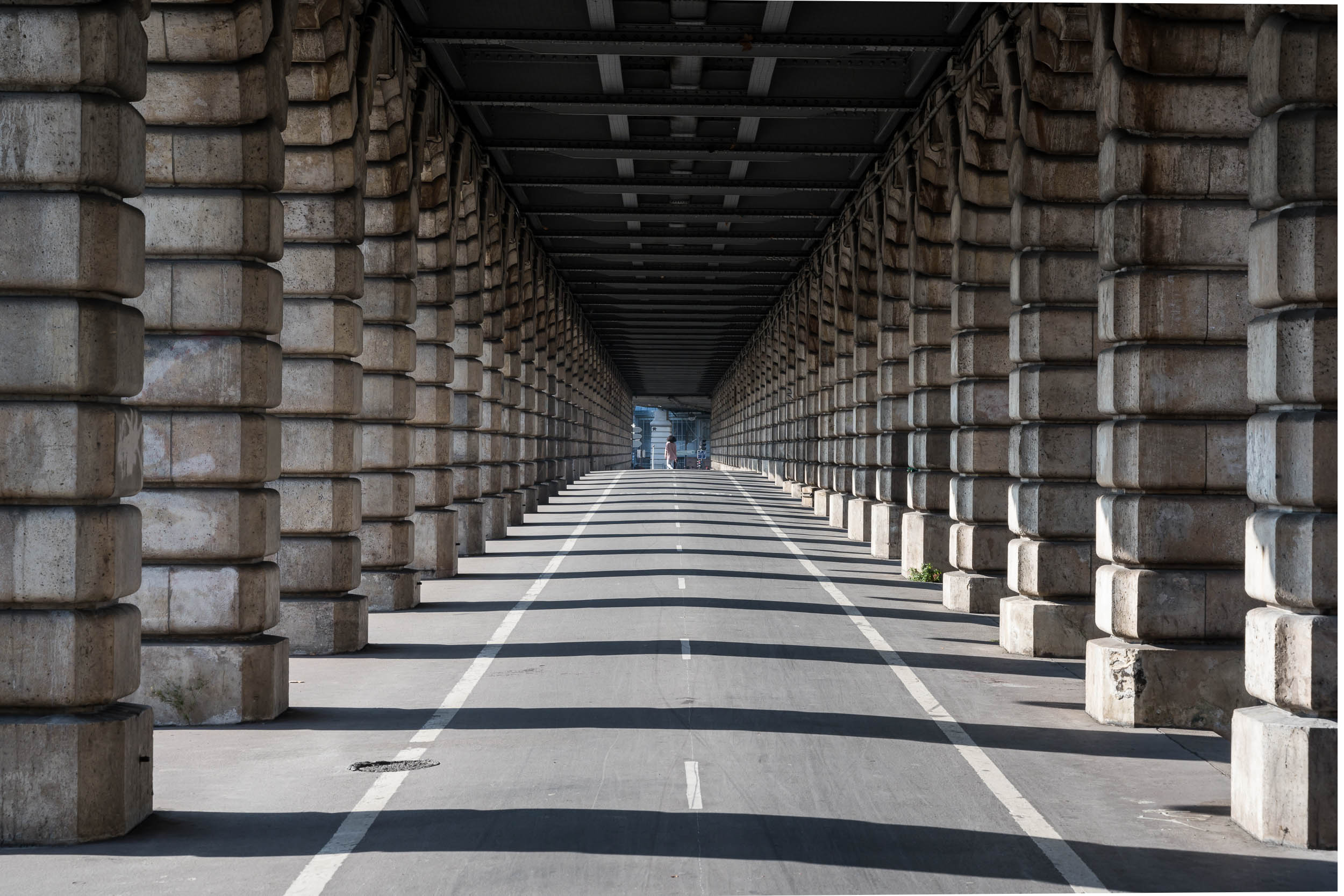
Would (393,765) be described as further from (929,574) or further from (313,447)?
(929,574)

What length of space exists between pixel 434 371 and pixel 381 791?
49.5 ft

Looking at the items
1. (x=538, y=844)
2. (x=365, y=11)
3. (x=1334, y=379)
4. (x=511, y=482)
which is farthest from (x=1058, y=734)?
(x=511, y=482)

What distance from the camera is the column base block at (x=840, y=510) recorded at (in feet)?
123

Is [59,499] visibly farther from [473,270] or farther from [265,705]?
[473,270]

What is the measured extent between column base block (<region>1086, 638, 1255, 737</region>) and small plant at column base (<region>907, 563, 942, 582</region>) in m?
11.9

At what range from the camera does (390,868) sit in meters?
7.81

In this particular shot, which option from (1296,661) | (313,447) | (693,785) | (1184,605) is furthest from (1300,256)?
(313,447)

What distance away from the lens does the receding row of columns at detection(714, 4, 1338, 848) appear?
891 centimetres

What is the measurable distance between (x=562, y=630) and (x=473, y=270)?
521 inches

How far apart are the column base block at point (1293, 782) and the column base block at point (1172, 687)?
3483mm

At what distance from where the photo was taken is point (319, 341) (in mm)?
16094

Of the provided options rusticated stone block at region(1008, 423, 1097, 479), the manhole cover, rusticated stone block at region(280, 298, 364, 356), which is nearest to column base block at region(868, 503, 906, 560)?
rusticated stone block at region(1008, 423, 1097, 479)

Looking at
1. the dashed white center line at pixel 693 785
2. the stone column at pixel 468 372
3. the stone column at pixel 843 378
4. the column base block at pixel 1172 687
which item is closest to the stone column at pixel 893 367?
the stone column at pixel 843 378

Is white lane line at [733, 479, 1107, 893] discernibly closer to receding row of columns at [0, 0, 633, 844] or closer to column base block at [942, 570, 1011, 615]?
column base block at [942, 570, 1011, 615]
